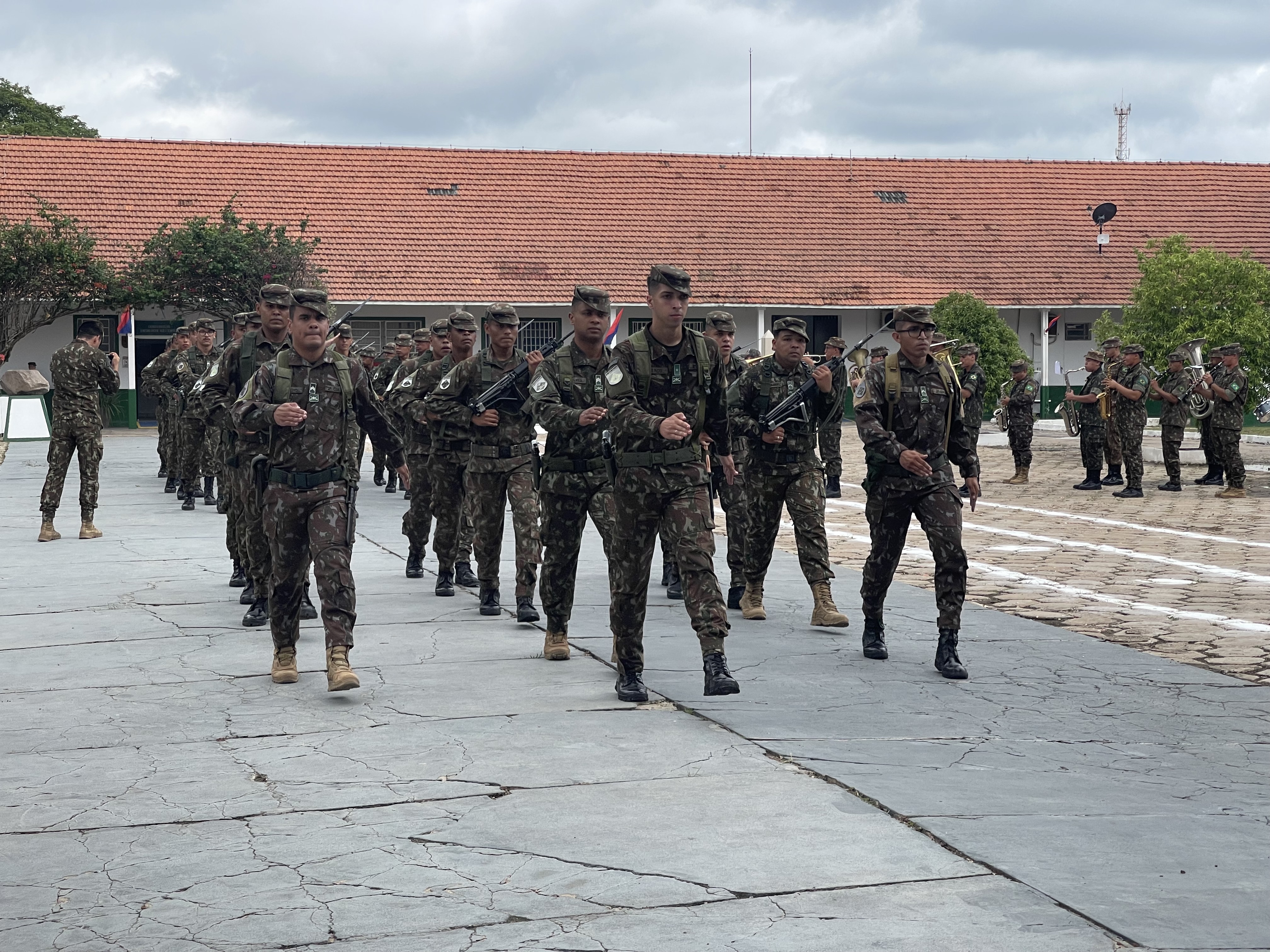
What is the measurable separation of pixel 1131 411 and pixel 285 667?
14606 millimetres

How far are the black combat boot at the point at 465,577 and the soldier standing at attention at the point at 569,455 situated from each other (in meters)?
2.89

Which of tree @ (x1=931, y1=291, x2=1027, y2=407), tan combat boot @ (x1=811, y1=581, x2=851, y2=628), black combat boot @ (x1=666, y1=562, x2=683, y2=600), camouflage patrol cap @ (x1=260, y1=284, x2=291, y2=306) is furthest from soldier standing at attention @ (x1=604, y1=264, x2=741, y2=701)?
tree @ (x1=931, y1=291, x2=1027, y2=407)

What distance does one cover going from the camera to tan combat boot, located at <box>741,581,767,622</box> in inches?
389

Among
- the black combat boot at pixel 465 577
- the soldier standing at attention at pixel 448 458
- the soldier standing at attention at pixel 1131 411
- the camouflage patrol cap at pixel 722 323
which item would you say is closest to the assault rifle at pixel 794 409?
the camouflage patrol cap at pixel 722 323

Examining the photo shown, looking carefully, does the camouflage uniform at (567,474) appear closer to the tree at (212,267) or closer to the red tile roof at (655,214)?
the tree at (212,267)

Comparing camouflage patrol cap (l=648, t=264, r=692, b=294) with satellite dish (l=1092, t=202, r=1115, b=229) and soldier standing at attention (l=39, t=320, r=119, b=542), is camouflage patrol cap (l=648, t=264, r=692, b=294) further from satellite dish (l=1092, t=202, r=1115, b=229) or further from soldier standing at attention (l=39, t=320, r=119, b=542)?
satellite dish (l=1092, t=202, r=1115, b=229)

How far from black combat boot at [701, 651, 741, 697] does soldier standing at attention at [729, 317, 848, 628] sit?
7.79 ft

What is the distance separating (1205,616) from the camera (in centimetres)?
1016

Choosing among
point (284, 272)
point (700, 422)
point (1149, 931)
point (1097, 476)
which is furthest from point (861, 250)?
point (1149, 931)

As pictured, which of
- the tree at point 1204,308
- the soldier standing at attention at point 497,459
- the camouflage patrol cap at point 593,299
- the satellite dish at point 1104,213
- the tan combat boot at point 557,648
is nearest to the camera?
the camouflage patrol cap at point 593,299

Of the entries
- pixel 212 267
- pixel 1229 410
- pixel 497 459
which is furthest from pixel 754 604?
pixel 212 267

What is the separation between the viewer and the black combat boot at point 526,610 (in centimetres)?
950

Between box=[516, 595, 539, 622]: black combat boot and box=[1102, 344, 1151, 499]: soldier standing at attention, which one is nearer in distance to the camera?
box=[516, 595, 539, 622]: black combat boot

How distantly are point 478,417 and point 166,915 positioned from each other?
5.53 m
